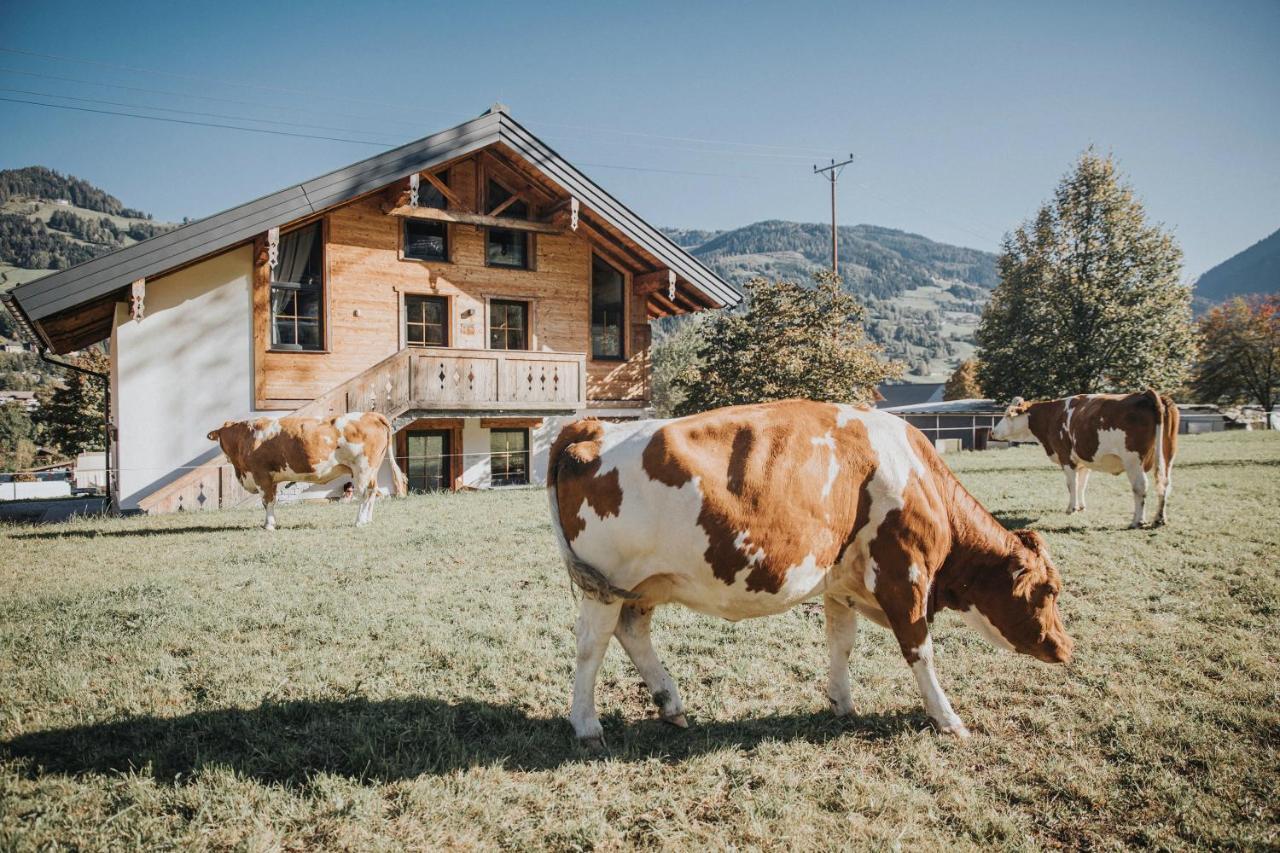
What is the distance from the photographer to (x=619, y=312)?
68.7 feet

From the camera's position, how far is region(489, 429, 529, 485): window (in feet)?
63.5

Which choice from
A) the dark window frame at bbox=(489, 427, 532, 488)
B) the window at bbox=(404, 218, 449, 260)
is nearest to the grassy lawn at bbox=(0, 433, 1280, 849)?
the dark window frame at bbox=(489, 427, 532, 488)

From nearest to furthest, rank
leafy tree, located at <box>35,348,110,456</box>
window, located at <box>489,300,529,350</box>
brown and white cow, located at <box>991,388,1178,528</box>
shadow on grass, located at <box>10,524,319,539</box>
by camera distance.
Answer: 1. brown and white cow, located at <box>991,388,1178,528</box>
2. shadow on grass, located at <box>10,524,319,539</box>
3. window, located at <box>489,300,529,350</box>
4. leafy tree, located at <box>35,348,110,456</box>

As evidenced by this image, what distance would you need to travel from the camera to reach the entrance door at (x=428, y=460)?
18156mm

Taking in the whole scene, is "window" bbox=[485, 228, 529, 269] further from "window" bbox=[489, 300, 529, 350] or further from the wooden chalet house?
"window" bbox=[489, 300, 529, 350]

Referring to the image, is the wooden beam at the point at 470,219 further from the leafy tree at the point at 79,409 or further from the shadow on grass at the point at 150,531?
the leafy tree at the point at 79,409

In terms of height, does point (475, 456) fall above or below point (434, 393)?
below

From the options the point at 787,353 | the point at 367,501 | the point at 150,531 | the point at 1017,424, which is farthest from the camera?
the point at 787,353

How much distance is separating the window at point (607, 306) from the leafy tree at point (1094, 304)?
23.9 meters

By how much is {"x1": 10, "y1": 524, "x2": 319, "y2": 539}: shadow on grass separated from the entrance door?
6.79 m

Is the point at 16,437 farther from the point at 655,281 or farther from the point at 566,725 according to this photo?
the point at 566,725

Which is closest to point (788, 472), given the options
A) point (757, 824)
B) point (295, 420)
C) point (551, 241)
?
point (757, 824)

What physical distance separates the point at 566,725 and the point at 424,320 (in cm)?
1599

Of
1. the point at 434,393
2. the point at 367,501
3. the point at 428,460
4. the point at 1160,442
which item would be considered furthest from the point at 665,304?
the point at 1160,442
